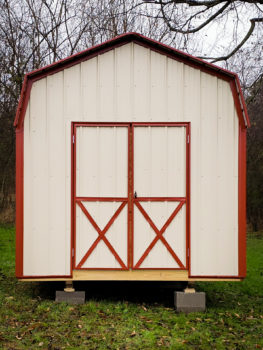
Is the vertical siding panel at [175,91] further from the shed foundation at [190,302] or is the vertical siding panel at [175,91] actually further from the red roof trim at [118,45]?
the shed foundation at [190,302]

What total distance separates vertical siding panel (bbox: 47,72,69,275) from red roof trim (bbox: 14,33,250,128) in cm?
19

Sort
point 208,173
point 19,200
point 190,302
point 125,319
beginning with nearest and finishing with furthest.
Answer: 1. point 125,319
2. point 19,200
3. point 208,173
4. point 190,302

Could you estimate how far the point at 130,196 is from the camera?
254 inches

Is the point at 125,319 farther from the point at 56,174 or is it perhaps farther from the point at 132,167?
the point at 56,174

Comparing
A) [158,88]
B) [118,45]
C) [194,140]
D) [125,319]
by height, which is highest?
[118,45]

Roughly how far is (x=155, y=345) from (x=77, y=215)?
2.39 meters

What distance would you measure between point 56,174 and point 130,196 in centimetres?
128

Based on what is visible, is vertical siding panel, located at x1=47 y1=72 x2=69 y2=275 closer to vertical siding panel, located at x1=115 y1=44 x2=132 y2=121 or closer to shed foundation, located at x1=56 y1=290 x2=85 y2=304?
shed foundation, located at x1=56 y1=290 x2=85 y2=304

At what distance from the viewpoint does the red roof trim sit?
6352mm

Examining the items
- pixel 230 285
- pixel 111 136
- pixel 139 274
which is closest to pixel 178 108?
pixel 111 136

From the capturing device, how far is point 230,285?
883cm

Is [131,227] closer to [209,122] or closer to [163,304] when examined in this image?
[163,304]

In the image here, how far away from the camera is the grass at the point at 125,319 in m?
5.23

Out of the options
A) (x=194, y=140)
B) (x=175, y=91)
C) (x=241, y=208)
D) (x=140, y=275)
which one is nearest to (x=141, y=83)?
(x=175, y=91)
